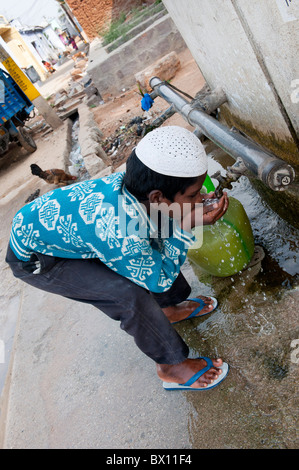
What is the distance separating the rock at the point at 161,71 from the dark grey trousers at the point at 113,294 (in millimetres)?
7483

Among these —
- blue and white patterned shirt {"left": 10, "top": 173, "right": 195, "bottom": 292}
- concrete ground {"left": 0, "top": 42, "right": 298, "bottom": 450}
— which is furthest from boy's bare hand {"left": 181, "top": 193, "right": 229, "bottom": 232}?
concrete ground {"left": 0, "top": 42, "right": 298, "bottom": 450}

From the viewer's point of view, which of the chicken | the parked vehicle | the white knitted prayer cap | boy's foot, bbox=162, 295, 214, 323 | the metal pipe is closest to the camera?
the white knitted prayer cap

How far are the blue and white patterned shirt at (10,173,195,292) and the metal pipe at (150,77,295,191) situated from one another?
0.48m

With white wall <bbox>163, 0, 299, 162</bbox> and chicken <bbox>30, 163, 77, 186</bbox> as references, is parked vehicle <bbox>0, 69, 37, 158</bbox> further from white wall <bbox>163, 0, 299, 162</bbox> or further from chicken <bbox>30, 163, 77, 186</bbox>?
white wall <bbox>163, 0, 299, 162</bbox>

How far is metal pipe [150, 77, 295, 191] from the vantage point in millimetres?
1401

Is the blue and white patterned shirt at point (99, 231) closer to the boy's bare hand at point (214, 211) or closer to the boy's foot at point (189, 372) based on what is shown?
the boy's bare hand at point (214, 211)

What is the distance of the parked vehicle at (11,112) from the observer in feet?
31.5

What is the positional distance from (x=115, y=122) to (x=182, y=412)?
778 centimetres

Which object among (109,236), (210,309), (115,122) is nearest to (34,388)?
(210,309)

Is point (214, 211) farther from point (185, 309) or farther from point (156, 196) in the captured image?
point (185, 309)

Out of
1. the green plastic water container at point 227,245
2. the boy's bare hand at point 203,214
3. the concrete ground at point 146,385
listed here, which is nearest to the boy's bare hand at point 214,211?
the boy's bare hand at point 203,214

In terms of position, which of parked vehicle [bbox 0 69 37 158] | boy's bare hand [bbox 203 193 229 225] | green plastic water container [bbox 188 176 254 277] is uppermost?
parked vehicle [bbox 0 69 37 158]

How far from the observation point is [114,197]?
144 centimetres

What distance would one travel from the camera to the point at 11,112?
974cm
